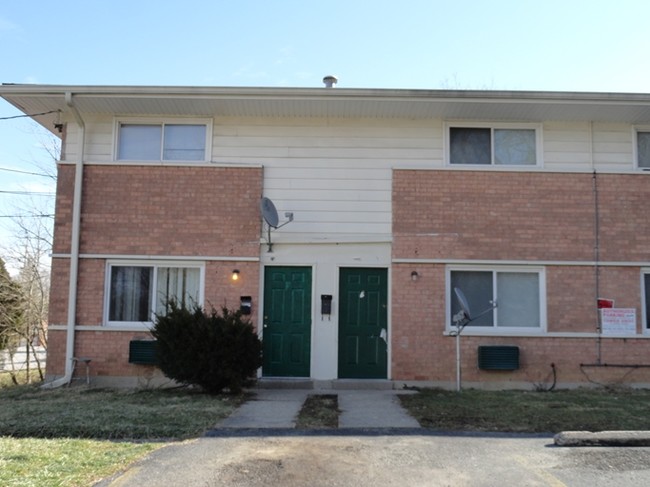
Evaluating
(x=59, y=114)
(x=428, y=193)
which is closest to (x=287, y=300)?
(x=428, y=193)

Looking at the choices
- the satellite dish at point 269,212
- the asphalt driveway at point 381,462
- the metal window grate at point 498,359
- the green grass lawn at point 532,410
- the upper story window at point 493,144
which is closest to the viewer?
the asphalt driveway at point 381,462

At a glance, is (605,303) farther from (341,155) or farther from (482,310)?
(341,155)

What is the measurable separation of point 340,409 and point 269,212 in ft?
11.6

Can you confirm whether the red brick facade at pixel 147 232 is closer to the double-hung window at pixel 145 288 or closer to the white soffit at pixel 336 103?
the double-hung window at pixel 145 288

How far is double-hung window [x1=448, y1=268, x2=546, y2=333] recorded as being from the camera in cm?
1065

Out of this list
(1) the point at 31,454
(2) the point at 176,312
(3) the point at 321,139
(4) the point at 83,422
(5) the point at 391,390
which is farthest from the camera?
(3) the point at 321,139

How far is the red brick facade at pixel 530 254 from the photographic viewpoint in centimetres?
1045

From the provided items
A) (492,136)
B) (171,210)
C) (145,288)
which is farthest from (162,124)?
(492,136)

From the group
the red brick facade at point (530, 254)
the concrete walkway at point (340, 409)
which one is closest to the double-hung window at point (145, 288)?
the concrete walkway at point (340, 409)

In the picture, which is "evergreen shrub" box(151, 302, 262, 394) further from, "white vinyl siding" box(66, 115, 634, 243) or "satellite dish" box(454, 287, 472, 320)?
"satellite dish" box(454, 287, 472, 320)

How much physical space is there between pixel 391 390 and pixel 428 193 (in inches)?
138

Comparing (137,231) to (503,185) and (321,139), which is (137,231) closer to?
(321,139)

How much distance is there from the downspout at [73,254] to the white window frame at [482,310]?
6509 millimetres

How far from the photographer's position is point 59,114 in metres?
11.1
